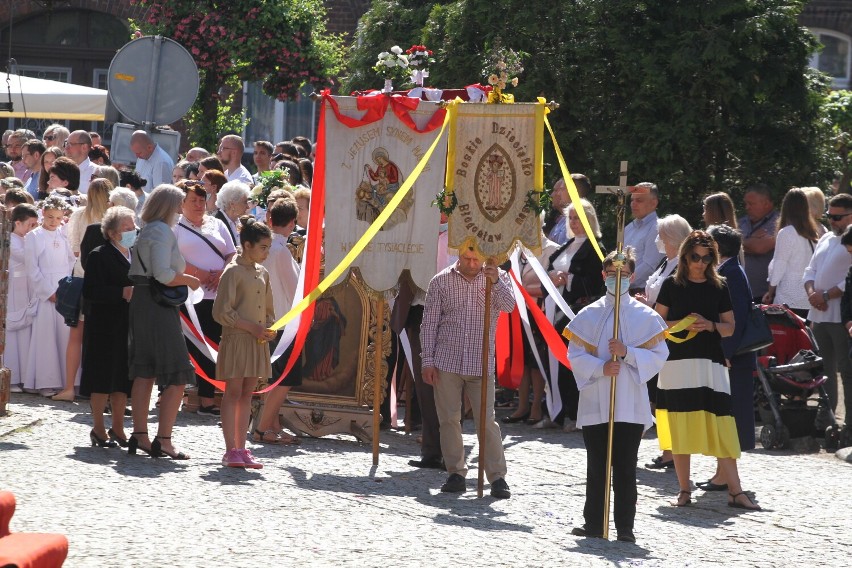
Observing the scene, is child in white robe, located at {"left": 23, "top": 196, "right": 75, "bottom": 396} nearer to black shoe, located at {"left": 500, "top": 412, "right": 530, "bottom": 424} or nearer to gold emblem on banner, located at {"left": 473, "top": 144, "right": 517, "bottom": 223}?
black shoe, located at {"left": 500, "top": 412, "right": 530, "bottom": 424}

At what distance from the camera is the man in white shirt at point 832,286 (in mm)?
12344

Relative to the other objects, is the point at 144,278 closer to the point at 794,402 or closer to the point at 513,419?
the point at 513,419

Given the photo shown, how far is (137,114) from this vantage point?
14.2m

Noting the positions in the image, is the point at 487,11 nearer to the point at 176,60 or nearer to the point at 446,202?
the point at 176,60

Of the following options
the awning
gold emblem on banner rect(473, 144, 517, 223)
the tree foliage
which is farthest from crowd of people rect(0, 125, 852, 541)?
Result: the awning

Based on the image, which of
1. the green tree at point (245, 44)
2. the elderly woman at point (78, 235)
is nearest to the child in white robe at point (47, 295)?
the elderly woman at point (78, 235)

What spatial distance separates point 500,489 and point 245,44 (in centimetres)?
1288

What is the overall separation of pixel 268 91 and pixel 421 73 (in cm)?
1103

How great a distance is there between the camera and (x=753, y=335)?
10328mm

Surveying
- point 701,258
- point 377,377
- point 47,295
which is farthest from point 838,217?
point 47,295

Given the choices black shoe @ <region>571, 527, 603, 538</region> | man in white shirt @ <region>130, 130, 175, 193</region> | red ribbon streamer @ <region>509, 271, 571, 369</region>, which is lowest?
black shoe @ <region>571, 527, 603, 538</region>

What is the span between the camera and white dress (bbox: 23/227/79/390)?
13320mm

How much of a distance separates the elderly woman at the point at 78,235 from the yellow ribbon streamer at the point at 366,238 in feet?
8.96

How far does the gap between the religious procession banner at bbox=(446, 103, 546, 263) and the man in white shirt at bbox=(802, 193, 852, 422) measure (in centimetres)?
336
